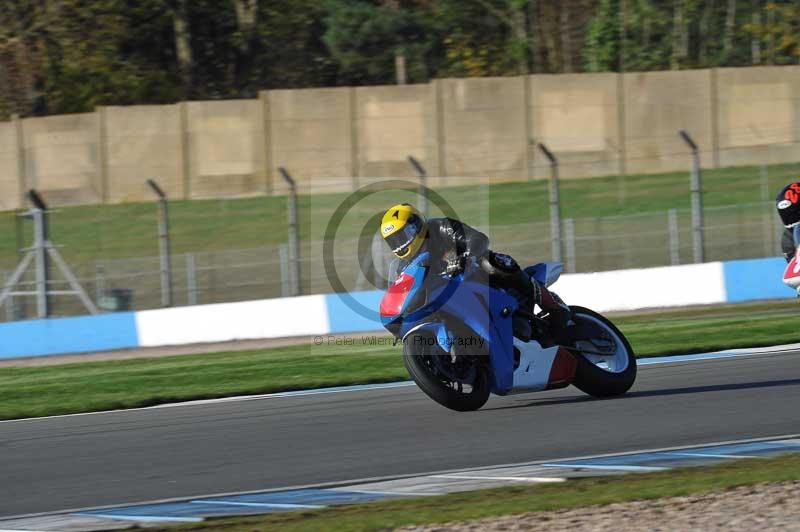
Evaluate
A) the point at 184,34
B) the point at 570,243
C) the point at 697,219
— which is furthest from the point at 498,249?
the point at 184,34

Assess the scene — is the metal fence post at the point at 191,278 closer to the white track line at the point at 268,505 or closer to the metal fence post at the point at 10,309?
the metal fence post at the point at 10,309

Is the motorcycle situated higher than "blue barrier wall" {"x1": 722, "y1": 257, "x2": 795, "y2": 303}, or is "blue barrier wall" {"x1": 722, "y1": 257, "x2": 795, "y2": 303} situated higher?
the motorcycle

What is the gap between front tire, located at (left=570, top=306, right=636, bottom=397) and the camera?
920cm

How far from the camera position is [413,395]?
10430 mm

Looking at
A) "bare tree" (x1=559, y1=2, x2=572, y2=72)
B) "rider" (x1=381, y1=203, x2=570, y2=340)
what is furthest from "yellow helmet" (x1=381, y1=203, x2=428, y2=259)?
"bare tree" (x1=559, y1=2, x2=572, y2=72)

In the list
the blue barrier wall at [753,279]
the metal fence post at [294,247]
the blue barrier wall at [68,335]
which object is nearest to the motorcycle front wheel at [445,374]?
the metal fence post at [294,247]

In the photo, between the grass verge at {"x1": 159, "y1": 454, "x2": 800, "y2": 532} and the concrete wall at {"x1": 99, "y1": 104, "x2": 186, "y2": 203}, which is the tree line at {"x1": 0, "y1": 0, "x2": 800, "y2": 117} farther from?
the grass verge at {"x1": 159, "y1": 454, "x2": 800, "y2": 532}

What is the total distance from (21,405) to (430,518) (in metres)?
6.79

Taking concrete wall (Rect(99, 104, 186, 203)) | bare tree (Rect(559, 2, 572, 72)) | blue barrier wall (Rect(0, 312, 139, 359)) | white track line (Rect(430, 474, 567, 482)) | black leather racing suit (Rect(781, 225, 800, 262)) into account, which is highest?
bare tree (Rect(559, 2, 572, 72))

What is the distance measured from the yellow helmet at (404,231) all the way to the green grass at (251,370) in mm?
3439

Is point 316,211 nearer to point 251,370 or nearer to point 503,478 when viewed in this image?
point 251,370

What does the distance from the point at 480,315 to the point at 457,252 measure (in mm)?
468

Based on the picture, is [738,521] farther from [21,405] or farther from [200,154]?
[200,154]

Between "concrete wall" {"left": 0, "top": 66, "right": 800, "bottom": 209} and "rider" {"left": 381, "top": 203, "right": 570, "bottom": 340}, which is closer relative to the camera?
"rider" {"left": 381, "top": 203, "right": 570, "bottom": 340}
